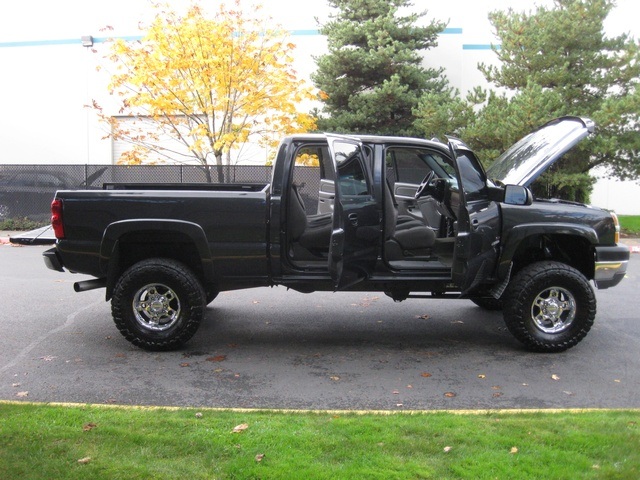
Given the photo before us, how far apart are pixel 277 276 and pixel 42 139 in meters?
23.1

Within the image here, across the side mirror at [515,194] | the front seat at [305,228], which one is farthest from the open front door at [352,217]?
the side mirror at [515,194]

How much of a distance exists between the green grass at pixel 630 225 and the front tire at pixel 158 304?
1555 centimetres

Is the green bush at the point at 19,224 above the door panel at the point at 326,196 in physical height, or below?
below

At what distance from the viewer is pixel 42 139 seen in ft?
87.2

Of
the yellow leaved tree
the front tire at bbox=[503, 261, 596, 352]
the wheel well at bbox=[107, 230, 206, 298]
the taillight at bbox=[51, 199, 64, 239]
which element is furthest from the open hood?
the yellow leaved tree

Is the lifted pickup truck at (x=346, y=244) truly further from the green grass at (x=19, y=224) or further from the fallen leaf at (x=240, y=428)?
the green grass at (x=19, y=224)

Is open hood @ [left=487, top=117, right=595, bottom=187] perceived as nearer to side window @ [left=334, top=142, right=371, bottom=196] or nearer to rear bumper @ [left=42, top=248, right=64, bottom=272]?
side window @ [left=334, top=142, right=371, bottom=196]

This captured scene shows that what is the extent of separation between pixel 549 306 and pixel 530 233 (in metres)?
0.74

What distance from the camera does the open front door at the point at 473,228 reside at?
607 centimetres

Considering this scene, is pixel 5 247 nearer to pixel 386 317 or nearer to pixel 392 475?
pixel 386 317

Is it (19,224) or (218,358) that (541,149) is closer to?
(218,358)

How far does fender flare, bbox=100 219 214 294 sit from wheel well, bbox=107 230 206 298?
5 centimetres

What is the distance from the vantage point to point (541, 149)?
6.68m

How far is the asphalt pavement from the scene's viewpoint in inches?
209
